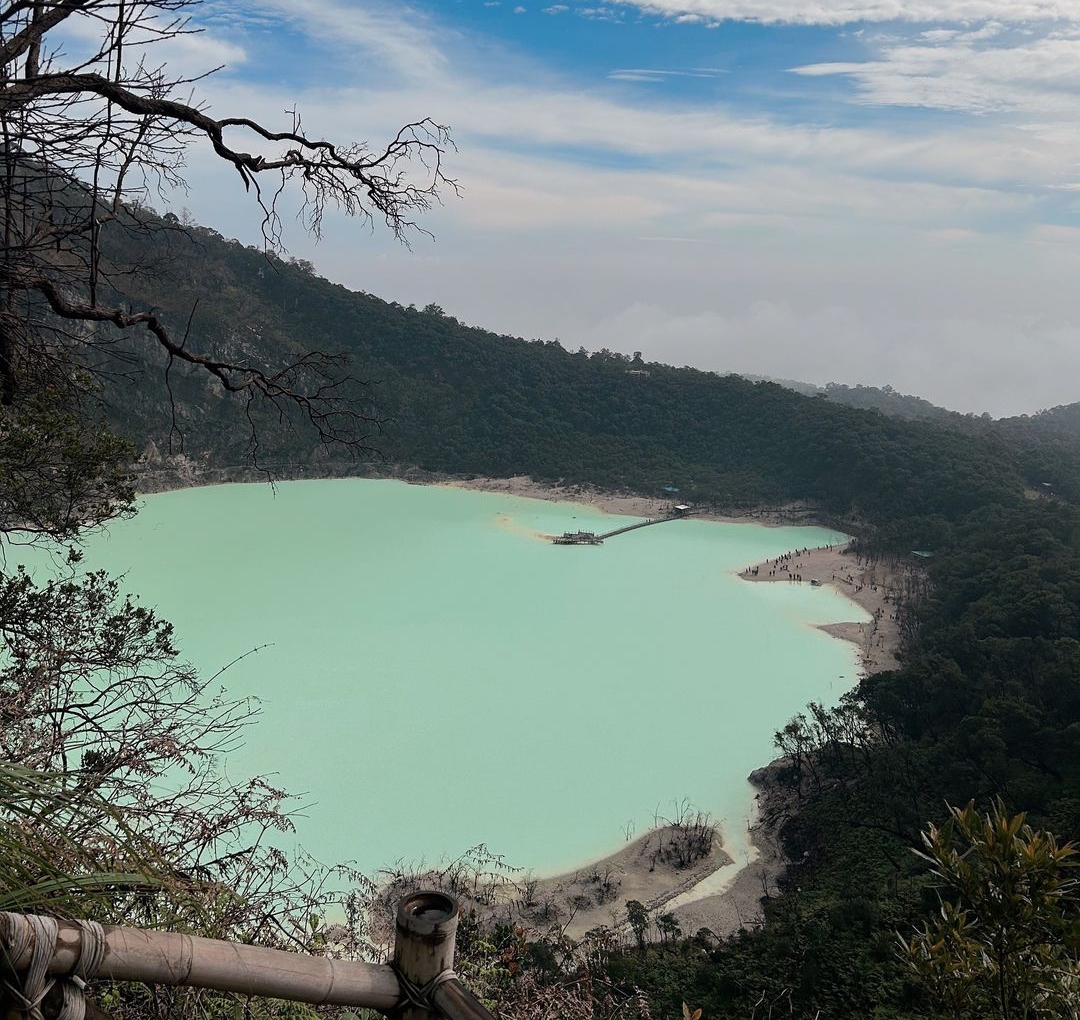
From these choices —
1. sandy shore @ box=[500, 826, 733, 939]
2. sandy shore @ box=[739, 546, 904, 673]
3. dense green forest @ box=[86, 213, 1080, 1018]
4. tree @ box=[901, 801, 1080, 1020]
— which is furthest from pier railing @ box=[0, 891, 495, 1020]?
sandy shore @ box=[739, 546, 904, 673]

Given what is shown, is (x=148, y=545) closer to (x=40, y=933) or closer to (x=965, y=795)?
(x=965, y=795)

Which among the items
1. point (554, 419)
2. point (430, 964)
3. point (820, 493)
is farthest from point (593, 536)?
point (430, 964)

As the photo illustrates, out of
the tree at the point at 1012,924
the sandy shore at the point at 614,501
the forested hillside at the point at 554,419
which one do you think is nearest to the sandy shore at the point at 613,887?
the tree at the point at 1012,924

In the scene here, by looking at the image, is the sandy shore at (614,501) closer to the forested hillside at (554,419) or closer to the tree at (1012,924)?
the forested hillside at (554,419)

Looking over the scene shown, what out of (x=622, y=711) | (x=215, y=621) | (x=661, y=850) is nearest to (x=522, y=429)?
(x=215, y=621)

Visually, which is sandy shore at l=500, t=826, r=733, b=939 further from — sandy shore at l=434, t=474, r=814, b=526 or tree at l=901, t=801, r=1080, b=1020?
sandy shore at l=434, t=474, r=814, b=526
